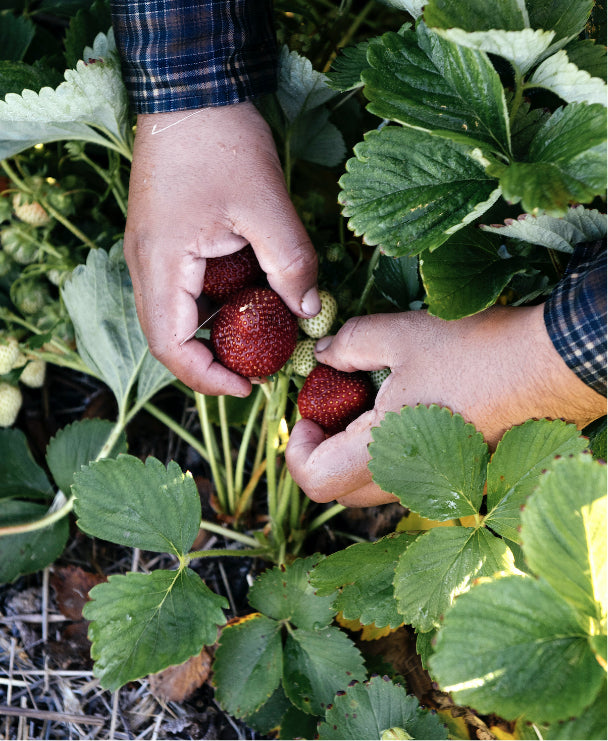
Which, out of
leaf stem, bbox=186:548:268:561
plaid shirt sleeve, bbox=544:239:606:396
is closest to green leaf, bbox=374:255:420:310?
plaid shirt sleeve, bbox=544:239:606:396

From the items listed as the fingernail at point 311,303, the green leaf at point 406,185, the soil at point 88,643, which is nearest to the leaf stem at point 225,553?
the soil at point 88,643

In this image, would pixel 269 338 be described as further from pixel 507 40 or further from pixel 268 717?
pixel 268 717

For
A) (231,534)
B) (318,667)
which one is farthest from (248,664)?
(231,534)

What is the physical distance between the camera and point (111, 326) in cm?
99

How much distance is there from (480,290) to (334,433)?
1.00ft

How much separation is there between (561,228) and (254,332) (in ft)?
1.21

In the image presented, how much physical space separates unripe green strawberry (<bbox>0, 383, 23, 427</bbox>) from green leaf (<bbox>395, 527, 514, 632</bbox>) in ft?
2.37

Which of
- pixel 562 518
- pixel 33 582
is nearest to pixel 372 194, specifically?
pixel 562 518

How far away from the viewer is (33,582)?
1.12 m

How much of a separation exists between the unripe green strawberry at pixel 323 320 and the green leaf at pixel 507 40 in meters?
0.37

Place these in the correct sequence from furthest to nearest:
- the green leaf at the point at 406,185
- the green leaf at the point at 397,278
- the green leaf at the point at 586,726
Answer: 1. the green leaf at the point at 397,278
2. the green leaf at the point at 406,185
3. the green leaf at the point at 586,726

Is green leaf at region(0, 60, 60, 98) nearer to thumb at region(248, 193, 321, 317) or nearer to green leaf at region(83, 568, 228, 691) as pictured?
thumb at region(248, 193, 321, 317)

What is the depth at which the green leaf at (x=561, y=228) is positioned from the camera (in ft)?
2.15

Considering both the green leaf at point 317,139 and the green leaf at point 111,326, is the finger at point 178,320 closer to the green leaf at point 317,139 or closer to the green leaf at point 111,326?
the green leaf at point 111,326
